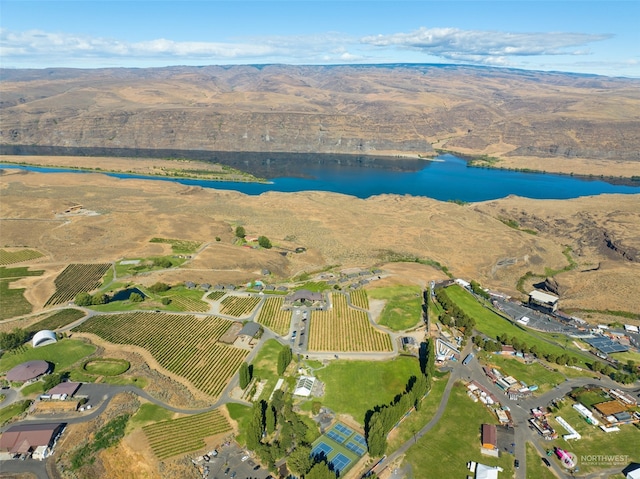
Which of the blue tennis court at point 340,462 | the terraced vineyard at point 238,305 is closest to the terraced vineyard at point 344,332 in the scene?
the terraced vineyard at point 238,305

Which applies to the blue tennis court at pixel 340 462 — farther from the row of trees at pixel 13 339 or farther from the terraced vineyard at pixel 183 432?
the row of trees at pixel 13 339

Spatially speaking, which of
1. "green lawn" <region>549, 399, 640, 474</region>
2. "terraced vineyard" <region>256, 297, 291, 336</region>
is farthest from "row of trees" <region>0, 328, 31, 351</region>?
"green lawn" <region>549, 399, 640, 474</region>

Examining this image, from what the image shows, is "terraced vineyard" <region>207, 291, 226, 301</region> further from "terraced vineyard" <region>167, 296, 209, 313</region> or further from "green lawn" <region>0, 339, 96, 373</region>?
"green lawn" <region>0, 339, 96, 373</region>

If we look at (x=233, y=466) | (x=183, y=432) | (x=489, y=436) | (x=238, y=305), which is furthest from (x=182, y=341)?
(x=489, y=436)

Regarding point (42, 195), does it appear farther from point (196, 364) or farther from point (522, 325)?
point (522, 325)

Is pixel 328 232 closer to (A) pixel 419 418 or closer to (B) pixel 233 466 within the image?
(A) pixel 419 418

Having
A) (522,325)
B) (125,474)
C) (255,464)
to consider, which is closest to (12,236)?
(125,474)
